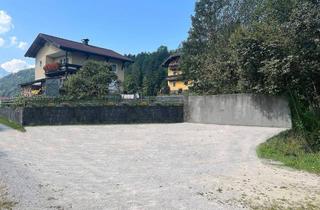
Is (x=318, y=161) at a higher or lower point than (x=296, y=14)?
lower

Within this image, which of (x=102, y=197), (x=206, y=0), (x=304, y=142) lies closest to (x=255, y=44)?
(x=304, y=142)

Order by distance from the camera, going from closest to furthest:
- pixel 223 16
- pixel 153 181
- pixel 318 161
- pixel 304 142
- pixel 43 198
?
pixel 43 198 < pixel 153 181 < pixel 318 161 < pixel 304 142 < pixel 223 16

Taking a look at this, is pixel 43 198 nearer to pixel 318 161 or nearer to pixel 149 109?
pixel 318 161

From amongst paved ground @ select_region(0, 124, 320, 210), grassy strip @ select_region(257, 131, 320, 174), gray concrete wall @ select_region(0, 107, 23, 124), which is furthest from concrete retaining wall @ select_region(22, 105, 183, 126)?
grassy strip @ select_region(257, 131, 320, 174)

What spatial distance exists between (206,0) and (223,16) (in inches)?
122

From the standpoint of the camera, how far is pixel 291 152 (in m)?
Answer: 12.6

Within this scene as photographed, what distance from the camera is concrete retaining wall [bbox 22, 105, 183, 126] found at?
2220cm

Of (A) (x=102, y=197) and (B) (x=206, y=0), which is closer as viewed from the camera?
(A) (x=102, y=197)

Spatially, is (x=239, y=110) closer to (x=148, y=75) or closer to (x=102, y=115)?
(x=102, y=115)

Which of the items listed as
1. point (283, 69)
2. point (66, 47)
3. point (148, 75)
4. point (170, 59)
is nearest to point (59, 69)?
point (66, 47)

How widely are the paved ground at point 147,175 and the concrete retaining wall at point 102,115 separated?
21.6 ft

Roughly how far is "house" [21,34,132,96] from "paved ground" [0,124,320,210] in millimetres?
24432

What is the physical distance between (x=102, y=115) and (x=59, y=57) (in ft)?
70.9

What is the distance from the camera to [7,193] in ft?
21.9
